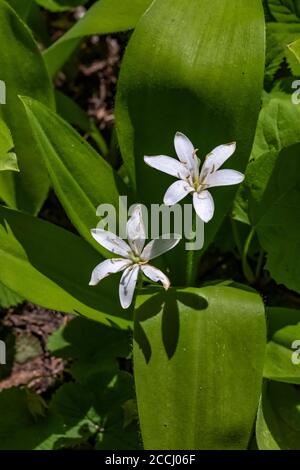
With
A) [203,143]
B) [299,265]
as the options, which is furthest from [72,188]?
[299,265]

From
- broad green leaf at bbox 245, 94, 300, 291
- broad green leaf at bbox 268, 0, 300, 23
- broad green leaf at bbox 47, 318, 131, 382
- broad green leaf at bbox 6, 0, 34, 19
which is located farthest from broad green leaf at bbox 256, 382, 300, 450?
broad green leaf at bbox 6, 0, 34, 19

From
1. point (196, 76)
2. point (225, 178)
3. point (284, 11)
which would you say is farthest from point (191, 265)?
point (284, 11)

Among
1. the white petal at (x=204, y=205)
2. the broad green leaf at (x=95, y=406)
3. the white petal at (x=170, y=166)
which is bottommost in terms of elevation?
the broad green leaf at (x=95, y=406)

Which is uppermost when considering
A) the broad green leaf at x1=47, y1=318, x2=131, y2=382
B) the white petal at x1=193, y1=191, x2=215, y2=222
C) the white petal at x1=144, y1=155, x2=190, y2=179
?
the white petal at x1=144, y1=155, x2=190, y2=179

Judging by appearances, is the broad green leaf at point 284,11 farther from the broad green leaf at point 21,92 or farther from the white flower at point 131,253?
Result: the white flower at point 131,253

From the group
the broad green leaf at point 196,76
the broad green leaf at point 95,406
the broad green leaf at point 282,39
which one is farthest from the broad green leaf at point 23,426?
the broad green leaf at point 282,39

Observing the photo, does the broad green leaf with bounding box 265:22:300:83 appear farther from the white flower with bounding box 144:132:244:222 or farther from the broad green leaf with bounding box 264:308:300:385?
the broad green leaf with bounding box 264:308:300:385

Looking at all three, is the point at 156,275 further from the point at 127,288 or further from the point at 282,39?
the point at 282,39
